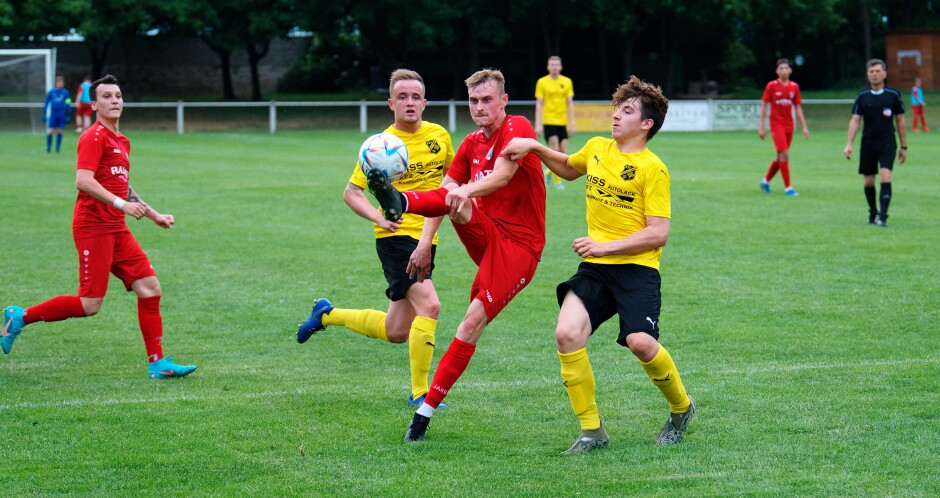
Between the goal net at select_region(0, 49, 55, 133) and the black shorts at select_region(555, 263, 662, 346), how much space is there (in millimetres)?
32342

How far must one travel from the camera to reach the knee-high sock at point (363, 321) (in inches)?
295

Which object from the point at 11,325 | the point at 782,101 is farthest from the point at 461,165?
the point at 782,101

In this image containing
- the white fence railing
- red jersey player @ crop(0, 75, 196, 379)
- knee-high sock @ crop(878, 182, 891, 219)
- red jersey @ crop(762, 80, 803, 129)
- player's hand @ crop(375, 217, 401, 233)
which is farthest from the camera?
the white fence railing

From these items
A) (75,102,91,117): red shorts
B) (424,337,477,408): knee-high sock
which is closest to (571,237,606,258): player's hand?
(424,337,477,408): knee-high sock

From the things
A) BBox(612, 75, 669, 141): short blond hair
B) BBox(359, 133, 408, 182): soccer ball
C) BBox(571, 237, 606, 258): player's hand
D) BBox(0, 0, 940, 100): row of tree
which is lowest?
BBox(571, 237, 606, 258): player's hand

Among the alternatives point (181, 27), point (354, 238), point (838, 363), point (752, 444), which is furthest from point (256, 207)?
point (181, 27)

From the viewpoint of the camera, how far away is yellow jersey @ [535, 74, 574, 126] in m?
20.7

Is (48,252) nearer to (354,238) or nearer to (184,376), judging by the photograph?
(354,238)

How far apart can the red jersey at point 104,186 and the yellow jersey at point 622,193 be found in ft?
10.8

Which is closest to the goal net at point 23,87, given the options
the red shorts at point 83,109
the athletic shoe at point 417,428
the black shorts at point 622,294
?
the red shorts at point 83,109

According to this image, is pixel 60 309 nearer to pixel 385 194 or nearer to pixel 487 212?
pixel 487 212

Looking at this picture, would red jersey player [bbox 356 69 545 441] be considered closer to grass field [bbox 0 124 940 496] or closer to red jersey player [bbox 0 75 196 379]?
grass field [bbox 0 124 940 496]

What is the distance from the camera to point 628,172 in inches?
226

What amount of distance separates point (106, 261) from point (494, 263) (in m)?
2.88
